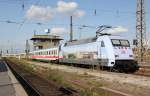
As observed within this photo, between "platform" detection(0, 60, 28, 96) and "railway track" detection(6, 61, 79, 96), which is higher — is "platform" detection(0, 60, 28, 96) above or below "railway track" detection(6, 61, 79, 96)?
below

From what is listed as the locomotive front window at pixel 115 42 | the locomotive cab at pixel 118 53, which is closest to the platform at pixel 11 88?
the locomotive cab at pixel 118 53

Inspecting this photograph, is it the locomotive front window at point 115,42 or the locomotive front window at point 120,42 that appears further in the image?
the locomotive front window at point 120,42

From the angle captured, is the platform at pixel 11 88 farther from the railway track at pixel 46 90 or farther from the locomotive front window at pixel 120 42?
the locomotive front window at pixel 120 42

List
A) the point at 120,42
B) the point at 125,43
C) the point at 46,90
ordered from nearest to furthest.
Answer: the point at 46,90 → the point at 120,42 → the point at 125,43

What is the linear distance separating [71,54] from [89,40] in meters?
7.61

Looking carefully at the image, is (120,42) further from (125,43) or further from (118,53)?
(118,53)

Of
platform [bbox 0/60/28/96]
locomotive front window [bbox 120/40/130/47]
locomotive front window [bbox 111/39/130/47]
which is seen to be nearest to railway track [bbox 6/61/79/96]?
platform [bbox 0/60/28/96]

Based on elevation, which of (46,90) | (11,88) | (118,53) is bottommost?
(11,88)

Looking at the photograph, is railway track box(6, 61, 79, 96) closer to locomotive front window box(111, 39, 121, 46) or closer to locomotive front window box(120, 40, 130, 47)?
locomotive front window box(111, 39, 121, 46)

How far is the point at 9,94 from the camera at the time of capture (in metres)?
16.0

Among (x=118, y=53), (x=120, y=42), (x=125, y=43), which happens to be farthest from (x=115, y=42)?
(x=118, y=53)

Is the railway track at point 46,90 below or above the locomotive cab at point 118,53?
below

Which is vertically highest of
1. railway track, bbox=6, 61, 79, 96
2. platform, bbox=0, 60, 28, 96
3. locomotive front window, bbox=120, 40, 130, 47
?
locomotive front window, bbox=120, 40, 130, 47

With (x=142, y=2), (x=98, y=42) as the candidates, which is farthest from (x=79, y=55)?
(x=142, y=2)
